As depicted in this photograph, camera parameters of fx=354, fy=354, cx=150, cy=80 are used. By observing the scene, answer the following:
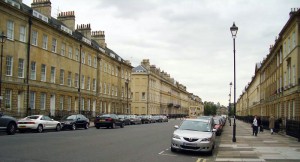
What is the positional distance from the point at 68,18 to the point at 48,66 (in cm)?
1332

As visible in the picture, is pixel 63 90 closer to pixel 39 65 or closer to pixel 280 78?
pixel 39 65

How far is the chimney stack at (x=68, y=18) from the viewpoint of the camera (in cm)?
5234

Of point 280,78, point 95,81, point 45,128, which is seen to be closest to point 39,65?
point 45,128

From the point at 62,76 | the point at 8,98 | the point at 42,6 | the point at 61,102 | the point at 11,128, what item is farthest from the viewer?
the point at 62,76

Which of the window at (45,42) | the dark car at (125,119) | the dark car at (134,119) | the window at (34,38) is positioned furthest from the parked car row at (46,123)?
the dark car at (134,119)

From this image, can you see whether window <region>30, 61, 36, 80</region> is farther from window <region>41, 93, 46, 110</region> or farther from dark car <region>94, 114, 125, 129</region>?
dark car <region>94, 114, 125, 129</region>

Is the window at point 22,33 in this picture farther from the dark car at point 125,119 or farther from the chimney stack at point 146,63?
the chimney stack at point 146,63

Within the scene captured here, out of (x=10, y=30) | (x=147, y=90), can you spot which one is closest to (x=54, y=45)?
(x=10, y=30)

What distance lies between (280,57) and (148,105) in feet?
172

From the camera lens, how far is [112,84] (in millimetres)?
65062

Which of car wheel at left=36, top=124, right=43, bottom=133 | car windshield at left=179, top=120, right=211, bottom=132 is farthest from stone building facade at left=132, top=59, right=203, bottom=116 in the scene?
car windshield at left=179, top=120, right=211, bottom=132

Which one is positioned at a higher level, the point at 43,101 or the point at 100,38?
the point at 100,38

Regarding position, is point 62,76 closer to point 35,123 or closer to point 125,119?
point 125,119

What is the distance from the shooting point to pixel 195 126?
16672 mm
